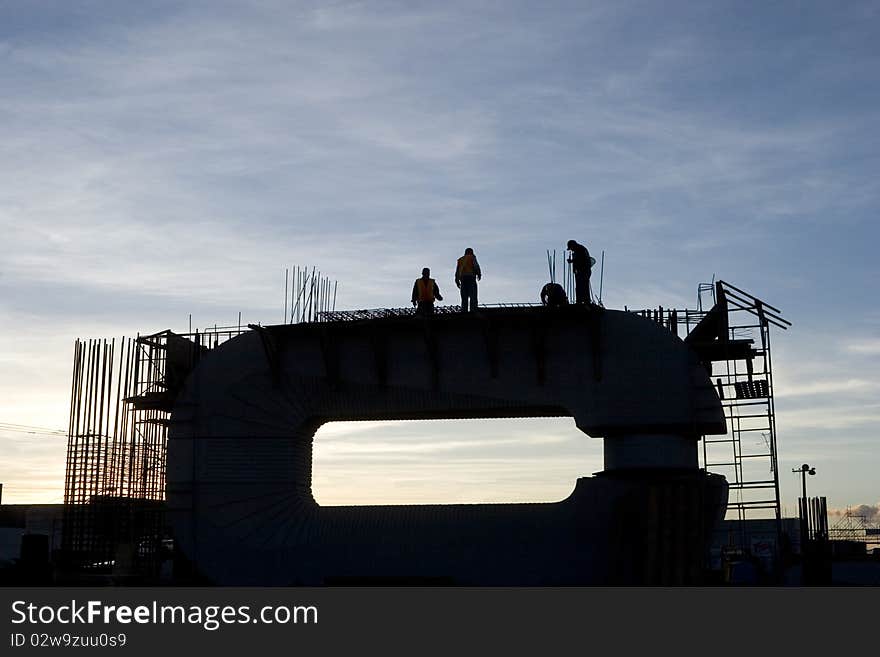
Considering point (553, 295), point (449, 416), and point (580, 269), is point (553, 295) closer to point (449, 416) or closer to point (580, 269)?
point (580, 269)

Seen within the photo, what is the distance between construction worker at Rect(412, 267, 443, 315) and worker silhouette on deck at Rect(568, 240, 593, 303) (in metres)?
3.71

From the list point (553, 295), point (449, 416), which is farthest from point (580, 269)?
point (449, 416)

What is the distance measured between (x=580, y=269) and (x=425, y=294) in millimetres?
4247

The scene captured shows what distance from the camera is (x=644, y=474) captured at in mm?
28609

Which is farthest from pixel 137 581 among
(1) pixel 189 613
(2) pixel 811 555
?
(2) pixel 811 555

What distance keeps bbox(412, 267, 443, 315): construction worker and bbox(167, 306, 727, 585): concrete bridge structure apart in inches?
21.3

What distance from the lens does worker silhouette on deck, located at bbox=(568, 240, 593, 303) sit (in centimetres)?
3042

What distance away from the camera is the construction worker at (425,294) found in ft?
100

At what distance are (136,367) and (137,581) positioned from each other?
22.1 feet

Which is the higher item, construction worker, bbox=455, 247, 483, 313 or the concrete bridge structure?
construction worker, bbox=455, 247, 483, 313

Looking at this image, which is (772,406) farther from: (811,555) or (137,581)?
(137,581)

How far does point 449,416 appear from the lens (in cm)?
3102

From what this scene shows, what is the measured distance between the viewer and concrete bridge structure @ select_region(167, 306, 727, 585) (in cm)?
2838

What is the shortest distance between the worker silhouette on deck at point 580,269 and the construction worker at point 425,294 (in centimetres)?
371
